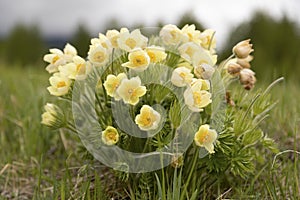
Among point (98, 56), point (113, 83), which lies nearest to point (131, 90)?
point (113, 83)

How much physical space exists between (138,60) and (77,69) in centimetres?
22

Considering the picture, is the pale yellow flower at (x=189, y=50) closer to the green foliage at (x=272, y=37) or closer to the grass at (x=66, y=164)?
the grass at (x=66, y=164)

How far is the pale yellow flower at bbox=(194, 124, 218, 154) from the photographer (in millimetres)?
1273

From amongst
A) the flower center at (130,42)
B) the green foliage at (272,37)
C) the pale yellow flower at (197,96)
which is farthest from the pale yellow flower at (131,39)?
the green foliage at (272,37)

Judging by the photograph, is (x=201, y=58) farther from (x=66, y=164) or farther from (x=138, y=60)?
(x=66, y=164)

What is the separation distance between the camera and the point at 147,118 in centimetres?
126

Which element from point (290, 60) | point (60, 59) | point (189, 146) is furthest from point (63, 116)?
point (290, 60)

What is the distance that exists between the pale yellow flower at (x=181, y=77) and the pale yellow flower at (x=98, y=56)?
206mm

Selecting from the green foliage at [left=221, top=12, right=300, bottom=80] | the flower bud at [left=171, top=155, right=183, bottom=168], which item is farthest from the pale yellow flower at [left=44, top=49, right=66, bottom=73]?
the green foliage at [left=221, top=12, right=300, bottom=80]

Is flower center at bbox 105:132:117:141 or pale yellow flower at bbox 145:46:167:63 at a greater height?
pale yellow flower at bbox 145:46:167:63

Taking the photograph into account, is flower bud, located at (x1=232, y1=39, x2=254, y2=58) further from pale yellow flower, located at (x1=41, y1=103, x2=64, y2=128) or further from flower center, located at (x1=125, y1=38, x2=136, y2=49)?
pale yellow flower, located at (x1=41, y1=103, x2=64, y2=128)

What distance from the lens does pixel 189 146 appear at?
1.40 m

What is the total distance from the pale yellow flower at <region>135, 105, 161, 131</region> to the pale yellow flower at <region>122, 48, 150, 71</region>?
11 centimetres

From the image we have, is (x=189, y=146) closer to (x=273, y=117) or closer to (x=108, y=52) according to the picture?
(x=108, y=52)
